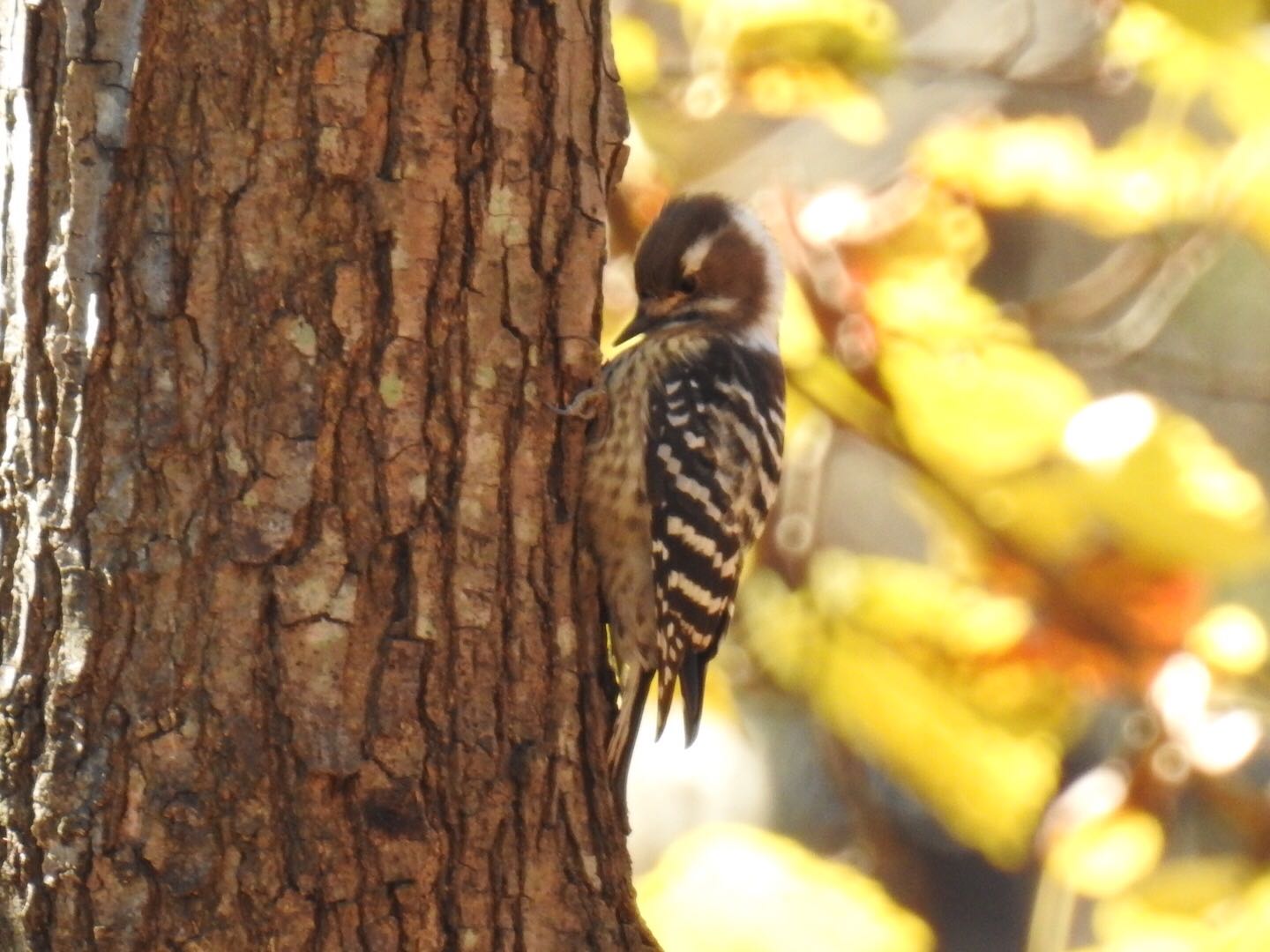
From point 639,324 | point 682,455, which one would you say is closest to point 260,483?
point 682,455

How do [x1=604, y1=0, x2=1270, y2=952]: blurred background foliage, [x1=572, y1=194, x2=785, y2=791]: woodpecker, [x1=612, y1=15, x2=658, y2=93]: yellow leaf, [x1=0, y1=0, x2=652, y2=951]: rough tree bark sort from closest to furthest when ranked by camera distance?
1. [x1=0, y1=0, x2=652, y2=951]: rough tree bark
2. [x1=572, y1=194, x2=785, y2=791]: woodpecker
3. [x1=604, y1=0, x2=1270, y2=952]: blurred background foliage
4. [x1=612, y1=15, x2=658, y2=93]: yellow leaf

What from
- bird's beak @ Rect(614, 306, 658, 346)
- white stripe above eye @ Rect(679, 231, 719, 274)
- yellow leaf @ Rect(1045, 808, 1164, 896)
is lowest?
yellow leaf @ Rect(1045, 808, 1164, 896)

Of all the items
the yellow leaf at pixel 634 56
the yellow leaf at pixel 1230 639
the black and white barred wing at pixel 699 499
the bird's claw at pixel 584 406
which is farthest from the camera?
the yellow leaf at pixel 634 56

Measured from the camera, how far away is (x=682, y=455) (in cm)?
386

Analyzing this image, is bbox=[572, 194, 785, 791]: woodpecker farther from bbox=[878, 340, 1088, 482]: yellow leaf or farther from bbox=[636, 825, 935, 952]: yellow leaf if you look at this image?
bbox=[636, 825, 935, 952]: yellow leaf

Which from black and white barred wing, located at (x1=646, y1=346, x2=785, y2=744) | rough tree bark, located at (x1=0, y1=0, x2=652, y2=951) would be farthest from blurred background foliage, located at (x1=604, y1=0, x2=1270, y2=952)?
rough tree bark, located at (x1=0, y1=0, x2=652, y2=951)

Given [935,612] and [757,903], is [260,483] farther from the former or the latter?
[935,612]

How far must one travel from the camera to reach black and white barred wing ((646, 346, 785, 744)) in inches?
149

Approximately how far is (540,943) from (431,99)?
1510 mm

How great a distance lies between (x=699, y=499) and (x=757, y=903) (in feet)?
4.36

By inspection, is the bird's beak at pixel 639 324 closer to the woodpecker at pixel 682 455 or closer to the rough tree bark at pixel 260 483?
the woodpecker at pixel 682 455

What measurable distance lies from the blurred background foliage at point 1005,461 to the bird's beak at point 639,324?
67cm

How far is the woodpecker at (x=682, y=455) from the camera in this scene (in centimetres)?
364

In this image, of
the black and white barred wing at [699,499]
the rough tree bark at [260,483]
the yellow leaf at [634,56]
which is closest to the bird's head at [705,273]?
the black and white barred wing at [699,499]
